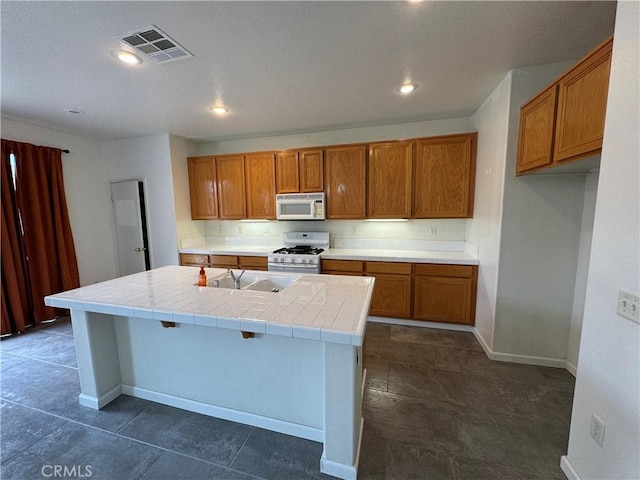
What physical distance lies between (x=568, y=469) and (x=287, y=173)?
3764mm

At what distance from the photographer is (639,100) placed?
110cm

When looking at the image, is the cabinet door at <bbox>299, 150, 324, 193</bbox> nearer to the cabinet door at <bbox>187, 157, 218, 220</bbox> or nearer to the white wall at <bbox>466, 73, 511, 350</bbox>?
the cabinet door at <bbox>187, 157, 218, 220</bbox>

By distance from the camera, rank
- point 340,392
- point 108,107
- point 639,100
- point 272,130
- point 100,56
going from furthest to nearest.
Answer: point 272,130 → point 108,107 → point 100,56 → point 340,392 → point 639,100

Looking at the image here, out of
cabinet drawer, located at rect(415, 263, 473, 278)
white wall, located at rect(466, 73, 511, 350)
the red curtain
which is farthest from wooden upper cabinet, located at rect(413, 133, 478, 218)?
the red curtain

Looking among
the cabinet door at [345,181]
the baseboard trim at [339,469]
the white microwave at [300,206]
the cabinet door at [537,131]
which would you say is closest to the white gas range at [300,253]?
the white microwave at [300,206]

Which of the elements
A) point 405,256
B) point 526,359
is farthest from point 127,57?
point 526,359

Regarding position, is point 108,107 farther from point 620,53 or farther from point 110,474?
point 620,53

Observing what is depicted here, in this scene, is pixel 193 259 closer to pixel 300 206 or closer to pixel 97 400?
pixel 300 206

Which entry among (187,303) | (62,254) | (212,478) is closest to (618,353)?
(212,478)

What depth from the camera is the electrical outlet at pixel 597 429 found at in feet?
4.09

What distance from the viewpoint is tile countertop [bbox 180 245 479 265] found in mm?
3074

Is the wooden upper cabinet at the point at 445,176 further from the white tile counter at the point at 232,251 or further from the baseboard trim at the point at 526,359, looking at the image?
the white tile counter at the point at 232,251

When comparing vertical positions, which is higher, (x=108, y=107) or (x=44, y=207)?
(x=108, y=107)

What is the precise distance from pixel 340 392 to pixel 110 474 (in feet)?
4.55
